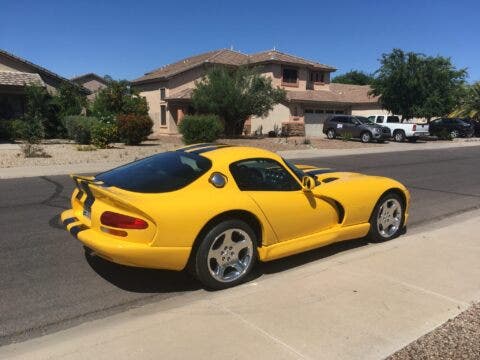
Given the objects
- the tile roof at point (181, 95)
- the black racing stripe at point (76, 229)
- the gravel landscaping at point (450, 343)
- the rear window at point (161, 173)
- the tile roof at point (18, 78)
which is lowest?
the gravel landscaping at point (450, 343)

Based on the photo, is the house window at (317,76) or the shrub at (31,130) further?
the house window at (317,76)

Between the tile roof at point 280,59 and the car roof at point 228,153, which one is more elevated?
the tile roof at point 280,59

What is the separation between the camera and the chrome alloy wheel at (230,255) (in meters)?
4.40

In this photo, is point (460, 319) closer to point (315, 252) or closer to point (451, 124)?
point (315, 252)

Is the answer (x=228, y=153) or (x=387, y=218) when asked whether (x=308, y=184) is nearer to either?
(x=228, y=153)

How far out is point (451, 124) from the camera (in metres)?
37.9

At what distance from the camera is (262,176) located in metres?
4.98

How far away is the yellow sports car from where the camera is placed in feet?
13.4

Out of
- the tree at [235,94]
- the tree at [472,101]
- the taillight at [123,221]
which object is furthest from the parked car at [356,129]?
the taillight at [123,221]

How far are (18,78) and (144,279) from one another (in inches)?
997

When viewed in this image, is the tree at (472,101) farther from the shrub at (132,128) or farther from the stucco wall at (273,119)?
the shrub at (132,128)

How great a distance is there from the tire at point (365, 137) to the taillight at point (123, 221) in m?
27.7

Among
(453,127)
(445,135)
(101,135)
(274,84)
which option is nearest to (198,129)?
(101,135)

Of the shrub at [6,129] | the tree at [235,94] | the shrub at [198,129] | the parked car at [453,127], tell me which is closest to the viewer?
the shrub at [198,129]
